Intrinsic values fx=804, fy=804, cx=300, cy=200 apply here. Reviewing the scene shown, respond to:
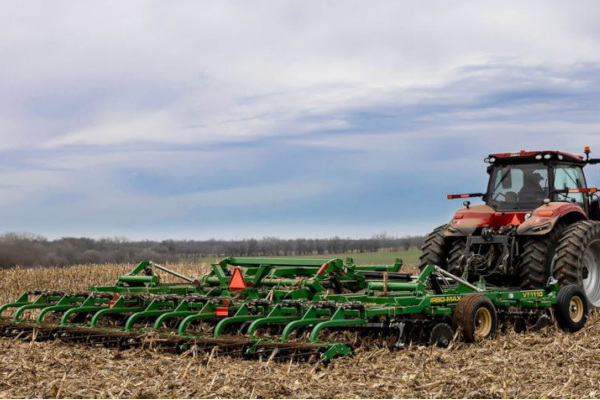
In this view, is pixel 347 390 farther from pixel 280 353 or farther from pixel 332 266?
pixel 332 266

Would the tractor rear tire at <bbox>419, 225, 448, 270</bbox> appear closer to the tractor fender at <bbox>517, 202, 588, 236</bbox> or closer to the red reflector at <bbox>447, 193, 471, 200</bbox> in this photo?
the red reflector at <bbox>447, 193, 471, 200</bbox>

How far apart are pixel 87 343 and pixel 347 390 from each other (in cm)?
356

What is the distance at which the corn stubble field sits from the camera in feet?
21.9

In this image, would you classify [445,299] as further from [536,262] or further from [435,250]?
[435,250]

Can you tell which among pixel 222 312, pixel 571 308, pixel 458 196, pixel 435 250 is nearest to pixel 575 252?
pixel 571 308

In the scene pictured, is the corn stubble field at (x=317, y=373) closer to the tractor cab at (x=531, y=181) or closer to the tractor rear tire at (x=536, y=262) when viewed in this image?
the tractor rear tire at (x=536, y=262)

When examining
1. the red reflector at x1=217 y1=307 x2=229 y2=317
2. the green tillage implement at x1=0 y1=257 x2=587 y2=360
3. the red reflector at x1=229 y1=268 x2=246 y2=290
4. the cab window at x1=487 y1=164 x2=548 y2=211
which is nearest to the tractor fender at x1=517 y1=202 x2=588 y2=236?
the cab window at x1=487 y1=164 x2=548 y2=211

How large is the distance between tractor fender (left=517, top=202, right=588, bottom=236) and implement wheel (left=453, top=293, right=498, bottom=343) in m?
2.19

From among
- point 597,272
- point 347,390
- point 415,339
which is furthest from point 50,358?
point 597,272

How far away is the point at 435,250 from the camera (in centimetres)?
1207

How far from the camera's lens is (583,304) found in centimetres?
1061

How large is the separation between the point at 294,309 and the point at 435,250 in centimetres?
417

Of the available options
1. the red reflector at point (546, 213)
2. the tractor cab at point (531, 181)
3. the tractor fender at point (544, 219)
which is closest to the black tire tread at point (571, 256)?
the tractor fender at point (544, 219)

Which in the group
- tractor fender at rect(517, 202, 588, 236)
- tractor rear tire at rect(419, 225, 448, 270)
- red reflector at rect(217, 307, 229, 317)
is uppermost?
tractor fender at rect(517, 202, 588, 236)
